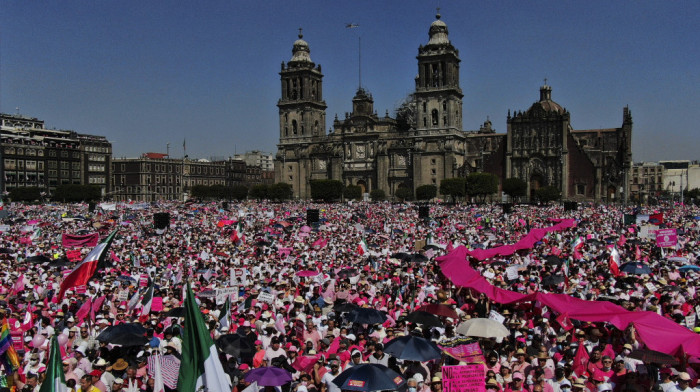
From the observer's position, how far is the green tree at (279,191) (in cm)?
9931

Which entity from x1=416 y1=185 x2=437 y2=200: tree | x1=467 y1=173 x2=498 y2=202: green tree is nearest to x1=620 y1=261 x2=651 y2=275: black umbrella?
x1=467 y1=173 x2=498 y2=202: green tree

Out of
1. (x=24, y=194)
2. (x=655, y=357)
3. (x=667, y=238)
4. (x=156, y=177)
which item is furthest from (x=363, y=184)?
(x=655, y=357)

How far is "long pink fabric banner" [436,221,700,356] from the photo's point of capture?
31.6 ft

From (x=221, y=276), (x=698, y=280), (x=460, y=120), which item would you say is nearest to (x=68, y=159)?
(x=460, y=120)

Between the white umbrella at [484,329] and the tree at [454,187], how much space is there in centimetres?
7243

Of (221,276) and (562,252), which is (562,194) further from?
(221,276)

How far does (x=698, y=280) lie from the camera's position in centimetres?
1619

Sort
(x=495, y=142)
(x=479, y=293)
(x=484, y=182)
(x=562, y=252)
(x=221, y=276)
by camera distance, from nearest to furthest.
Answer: (x=479, y=293), (x=221, y=276), (x=562, y=252), (x=484, y=182), (x=495, y=142)

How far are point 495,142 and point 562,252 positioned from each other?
251 feet

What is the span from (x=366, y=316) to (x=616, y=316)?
4.61m

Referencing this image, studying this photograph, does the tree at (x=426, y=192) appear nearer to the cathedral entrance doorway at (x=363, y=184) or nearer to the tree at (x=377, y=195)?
the tree at (x=377, y=195)

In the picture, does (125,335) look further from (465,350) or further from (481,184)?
(481,184)

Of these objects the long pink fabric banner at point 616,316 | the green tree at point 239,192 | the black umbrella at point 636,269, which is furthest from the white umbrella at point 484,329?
the green tree at point 239,192

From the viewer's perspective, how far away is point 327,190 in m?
94.2
